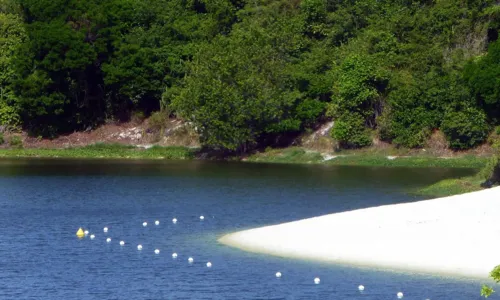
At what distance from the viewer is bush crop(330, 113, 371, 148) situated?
8656 cm

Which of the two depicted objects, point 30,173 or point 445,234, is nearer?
point 445,234

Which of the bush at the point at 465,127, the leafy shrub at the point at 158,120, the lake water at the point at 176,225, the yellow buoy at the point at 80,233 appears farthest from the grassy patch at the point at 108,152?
the yellow buoy at the point at 80,233

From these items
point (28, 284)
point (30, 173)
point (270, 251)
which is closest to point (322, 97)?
point (30, 173)

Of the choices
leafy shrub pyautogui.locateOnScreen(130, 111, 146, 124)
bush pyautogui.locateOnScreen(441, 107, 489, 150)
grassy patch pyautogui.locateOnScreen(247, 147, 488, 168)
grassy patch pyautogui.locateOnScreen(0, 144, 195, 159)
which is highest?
bush pyautogui.locateOnScreen(441, 107, 489, 150)

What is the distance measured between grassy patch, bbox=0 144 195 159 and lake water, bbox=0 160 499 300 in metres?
5.75

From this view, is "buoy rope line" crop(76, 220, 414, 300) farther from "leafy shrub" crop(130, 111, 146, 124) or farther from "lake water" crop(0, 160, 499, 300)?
"leafy shrub" crop(130, 111, 146, 124)

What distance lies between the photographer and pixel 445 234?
4194 cm

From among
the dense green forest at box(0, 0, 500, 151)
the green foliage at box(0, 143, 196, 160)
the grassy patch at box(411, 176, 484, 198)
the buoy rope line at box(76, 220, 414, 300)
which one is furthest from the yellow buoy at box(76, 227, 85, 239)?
the green foliage at box(0, 143, 196, 160)

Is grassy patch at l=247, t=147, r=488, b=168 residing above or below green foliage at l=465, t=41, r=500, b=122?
below

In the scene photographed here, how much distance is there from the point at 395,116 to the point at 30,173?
1211 inches

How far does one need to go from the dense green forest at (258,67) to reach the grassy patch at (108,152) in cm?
359

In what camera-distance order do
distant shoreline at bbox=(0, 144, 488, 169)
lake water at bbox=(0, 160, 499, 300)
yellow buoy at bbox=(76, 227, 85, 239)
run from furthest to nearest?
distant shoreline at bbox=(0, 144, 488, 169) → yellow buoy at bbox=(76, 227, 85, 239) → lake water at bbox=(0, 160, 499, 300)

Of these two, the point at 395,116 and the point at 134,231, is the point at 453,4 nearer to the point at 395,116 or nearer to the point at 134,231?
the point at 395,116

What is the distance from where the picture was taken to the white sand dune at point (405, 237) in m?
39.8
